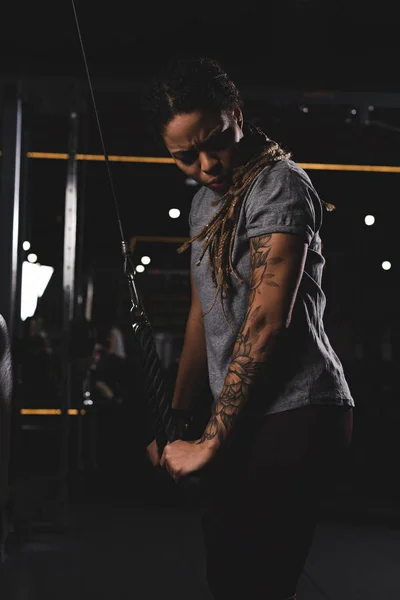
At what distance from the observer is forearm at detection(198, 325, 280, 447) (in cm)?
124

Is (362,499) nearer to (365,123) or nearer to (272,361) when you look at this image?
(365,123)

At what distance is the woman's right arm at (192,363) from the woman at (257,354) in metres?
0.21

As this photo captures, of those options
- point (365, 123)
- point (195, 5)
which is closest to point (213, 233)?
point (195, 5)

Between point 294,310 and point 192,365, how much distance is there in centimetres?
40

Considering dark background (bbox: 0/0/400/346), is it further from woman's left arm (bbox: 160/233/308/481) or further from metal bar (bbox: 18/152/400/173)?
woman's left arm (bbox: 160/233/308/481)

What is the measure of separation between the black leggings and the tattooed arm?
2.4 inches

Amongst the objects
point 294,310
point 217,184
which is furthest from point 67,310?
point 294,310

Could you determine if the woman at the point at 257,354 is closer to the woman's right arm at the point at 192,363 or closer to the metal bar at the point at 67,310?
the woman's right arm at the point at 192,363

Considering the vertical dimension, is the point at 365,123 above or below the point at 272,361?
above

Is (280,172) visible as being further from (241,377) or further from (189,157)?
(241,377)

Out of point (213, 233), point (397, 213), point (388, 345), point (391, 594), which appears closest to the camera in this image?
point (213, 233)

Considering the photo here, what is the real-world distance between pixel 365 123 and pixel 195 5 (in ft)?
7.33

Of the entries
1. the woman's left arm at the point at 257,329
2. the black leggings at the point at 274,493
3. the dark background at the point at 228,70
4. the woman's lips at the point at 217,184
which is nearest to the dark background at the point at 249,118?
the dark background at the point at 228,70

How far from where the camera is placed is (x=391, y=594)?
3332mm
